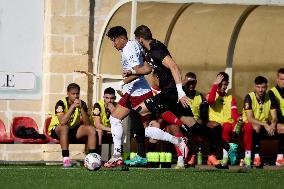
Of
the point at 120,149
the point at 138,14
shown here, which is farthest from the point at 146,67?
the point at 138,14

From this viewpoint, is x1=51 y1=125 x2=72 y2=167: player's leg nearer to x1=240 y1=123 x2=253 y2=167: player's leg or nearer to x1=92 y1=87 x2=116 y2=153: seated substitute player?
x1=92 y1=87 x2=116 y2=153: seated substitute player

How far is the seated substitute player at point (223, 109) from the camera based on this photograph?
18891mm

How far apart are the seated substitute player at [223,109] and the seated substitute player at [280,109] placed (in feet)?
2.21

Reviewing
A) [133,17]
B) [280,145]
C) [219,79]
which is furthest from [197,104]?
[133,17]

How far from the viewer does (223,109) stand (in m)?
19.3

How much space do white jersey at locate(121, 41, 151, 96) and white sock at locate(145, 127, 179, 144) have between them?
1.80ft

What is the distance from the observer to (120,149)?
54.7 ft

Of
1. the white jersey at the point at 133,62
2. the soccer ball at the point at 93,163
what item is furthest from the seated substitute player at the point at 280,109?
the soccer ball at the point at 93,163

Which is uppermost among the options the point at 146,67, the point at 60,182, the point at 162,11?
the point at 162,11

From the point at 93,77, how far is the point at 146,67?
443 centimetres

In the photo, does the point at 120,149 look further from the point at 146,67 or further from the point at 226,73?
the point at 226,73

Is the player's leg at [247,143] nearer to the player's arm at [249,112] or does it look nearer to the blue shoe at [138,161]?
the player's arm at [249,112]

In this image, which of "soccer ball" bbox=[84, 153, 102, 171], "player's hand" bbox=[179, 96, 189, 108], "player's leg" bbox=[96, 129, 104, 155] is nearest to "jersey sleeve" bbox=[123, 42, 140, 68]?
"player's hand" bbox=[179, 96, 189, 108]

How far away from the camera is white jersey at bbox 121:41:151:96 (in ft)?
54.4
